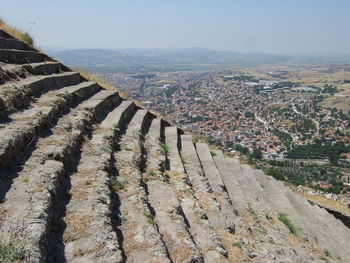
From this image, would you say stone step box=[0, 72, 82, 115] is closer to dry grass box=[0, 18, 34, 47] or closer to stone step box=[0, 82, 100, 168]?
stone step box=[0, 82, 100, 168]

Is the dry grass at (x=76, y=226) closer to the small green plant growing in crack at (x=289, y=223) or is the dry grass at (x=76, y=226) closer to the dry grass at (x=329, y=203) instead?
the small green plant growing in crack at (x=289, y=223)

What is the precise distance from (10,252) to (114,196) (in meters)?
2.00

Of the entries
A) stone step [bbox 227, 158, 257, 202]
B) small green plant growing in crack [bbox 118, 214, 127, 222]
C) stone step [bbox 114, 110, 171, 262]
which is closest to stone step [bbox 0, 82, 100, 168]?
stone step [bbox 114, 110, 171, 262]

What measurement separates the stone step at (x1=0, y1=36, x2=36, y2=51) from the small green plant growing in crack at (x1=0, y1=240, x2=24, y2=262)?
21.8 ft

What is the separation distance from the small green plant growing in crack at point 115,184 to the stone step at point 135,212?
0.07ft

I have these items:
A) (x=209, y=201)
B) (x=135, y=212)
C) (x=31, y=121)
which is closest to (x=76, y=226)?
(x=135, y=212)

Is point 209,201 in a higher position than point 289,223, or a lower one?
higher

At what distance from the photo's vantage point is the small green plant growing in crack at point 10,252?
2448 mm

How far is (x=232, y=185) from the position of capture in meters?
7.31

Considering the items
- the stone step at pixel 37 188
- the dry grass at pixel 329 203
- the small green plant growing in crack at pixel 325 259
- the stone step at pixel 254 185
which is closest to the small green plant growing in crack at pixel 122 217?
the stone step at pixel 37 188

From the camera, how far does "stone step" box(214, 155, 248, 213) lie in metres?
6.29

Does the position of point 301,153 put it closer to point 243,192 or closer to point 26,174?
point 243,192

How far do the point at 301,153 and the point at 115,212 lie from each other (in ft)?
143

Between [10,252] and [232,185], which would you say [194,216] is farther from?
[10,252]
